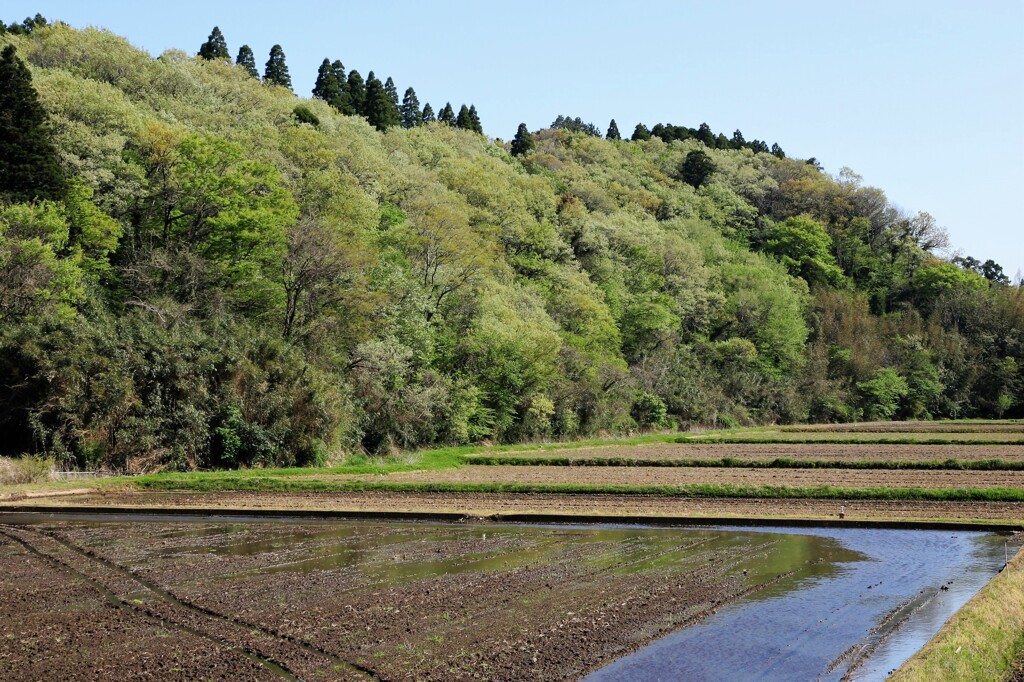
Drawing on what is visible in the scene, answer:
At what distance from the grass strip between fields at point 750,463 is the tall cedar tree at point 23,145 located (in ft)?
82.6

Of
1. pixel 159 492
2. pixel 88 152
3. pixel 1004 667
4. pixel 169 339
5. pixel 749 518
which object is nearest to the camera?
pixel 1004 667

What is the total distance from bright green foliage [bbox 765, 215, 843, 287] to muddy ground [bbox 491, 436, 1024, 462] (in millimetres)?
65147

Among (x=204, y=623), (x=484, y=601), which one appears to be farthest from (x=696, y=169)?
(x=204, y=623)

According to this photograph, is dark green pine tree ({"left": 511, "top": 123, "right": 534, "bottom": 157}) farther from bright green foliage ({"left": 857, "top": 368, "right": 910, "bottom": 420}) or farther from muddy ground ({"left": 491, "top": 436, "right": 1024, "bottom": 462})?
muddy ground ({"left": 491, "top": 436, "right": 1024, "bottom": 462})

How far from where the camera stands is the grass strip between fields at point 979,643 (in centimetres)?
1069

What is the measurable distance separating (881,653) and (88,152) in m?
50.1

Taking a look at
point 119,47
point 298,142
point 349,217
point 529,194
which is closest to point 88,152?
point 349,217

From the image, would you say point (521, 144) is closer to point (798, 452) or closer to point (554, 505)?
point (798, 452)

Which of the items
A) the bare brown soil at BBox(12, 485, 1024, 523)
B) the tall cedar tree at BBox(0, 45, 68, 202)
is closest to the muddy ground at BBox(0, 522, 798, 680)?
the bare brown soil at BBox(12, 485, 1024, 523)

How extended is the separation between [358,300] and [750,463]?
2301 centimetres

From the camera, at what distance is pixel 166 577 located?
17.5 meters

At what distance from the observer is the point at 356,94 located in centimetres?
12600

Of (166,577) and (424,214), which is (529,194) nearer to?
(424,214)

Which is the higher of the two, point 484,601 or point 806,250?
point 806,250
